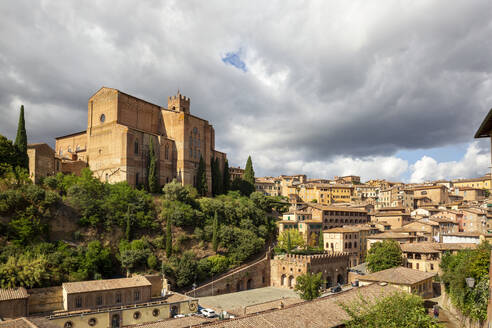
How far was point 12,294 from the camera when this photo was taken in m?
31.1

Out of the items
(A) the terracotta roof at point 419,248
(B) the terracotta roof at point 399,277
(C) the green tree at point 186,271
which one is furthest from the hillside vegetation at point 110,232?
(B) the terracotta roof at point 399,277

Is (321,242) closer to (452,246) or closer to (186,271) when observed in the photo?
(452,246)

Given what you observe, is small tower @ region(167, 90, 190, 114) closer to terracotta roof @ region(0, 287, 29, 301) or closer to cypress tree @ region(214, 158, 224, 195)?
cypress tree @ region(214, 158, 224, 195)

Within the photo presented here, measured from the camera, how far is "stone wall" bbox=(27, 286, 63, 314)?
33.7 metres

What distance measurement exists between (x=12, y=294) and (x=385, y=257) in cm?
4166

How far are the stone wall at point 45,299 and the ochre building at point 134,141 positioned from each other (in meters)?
23.8

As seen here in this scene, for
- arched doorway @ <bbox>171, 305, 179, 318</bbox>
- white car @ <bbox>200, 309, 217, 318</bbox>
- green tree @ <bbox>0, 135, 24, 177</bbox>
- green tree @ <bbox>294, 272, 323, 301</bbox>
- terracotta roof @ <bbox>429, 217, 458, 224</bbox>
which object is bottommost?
white car @ <bbox>200, 309, 217, 318</bbox>

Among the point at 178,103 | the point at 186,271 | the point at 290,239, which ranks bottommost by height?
the point at 186,271

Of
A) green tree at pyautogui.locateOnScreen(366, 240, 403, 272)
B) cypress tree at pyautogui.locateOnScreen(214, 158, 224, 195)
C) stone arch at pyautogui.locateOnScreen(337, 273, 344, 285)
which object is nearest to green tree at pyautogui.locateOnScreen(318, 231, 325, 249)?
stone arch at pyautogui.locateOnScreen(337, 273, 344, 285)

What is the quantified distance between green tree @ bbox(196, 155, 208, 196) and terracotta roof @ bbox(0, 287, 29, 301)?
118ft

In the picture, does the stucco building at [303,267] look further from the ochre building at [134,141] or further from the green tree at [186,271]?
the ochre building at [134,141]

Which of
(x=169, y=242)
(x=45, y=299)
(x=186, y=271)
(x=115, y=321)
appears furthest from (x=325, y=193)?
(x=45, y=299)

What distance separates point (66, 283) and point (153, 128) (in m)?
36.5

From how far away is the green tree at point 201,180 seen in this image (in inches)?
2594
